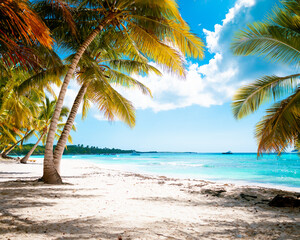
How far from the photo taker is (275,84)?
18.6 ft

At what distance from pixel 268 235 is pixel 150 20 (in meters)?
6.35

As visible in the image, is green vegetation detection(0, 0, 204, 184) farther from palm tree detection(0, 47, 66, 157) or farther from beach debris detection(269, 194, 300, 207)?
beach debris detection(269, 194, 300, 207)

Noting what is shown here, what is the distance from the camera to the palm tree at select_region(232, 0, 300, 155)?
5.27m

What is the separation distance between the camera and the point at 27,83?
8.26 m

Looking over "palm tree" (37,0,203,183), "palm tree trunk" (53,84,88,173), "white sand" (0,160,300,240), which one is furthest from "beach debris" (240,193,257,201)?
"palm tree trunk" (53,84,88,173)

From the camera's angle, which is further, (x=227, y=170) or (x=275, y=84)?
(x=227, y=170)

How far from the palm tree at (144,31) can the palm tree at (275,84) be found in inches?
63.7

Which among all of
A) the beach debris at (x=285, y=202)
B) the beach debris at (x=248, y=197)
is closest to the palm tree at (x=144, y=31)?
the beach debris at (x=248, y=197)

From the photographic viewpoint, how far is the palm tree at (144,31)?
640 centimetres

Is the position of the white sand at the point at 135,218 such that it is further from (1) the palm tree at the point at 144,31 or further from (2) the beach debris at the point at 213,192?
(1) the palm tree at the point at 144,31

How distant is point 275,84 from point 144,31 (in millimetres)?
4290

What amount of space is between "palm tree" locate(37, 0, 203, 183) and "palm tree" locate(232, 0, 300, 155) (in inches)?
63.7

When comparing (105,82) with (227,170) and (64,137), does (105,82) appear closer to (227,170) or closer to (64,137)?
(64,137)

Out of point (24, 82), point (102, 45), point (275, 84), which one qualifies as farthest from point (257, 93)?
point (24, 82)
